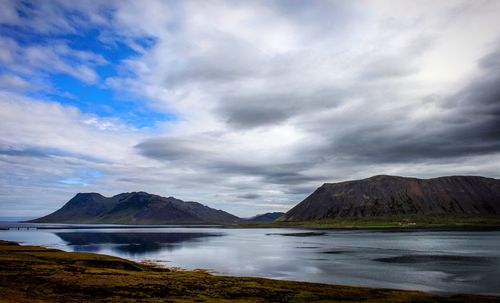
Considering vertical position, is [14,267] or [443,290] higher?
[14,267]

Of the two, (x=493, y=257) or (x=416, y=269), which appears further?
(x=493, y=257)

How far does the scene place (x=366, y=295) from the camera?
1810 inches

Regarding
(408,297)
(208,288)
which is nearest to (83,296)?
(208,288)

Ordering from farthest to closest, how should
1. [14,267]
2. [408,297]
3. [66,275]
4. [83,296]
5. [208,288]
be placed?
[14,267] → [66,275] → [208,288] → [408,297] → [83,296]

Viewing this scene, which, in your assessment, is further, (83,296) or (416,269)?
(416,269)

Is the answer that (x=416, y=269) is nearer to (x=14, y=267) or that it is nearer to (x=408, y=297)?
(x=408, y=297)

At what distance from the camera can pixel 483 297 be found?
4562 centimetres

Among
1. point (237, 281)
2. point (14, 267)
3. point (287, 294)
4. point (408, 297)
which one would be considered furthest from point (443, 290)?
point (14, 267)

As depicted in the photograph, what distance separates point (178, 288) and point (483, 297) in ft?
117

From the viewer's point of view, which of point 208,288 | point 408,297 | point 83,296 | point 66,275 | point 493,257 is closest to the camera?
point 83,296

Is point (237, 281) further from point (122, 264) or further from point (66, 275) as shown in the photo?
point (122, 264)

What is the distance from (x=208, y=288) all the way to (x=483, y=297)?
32.4 metres

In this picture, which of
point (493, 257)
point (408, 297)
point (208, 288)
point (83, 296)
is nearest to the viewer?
point (83, 296)

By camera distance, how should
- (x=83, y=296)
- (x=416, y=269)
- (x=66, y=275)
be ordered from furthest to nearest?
1. (x=416, y=269)
2. (x=66, y=275)
3. (x=83, y=296)
